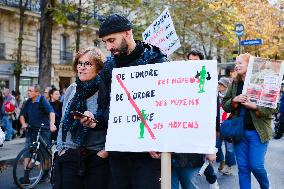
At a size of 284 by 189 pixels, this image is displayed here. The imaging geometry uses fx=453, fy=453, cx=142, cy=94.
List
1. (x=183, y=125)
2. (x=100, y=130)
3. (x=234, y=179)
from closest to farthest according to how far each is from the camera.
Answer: (x=183, y=125) < (x=100, y=130) < (x=234, y=179)

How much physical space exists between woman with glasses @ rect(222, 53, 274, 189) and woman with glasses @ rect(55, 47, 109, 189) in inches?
81.6

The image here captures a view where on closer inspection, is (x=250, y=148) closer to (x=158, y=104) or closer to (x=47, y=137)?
(x=158, y=104)

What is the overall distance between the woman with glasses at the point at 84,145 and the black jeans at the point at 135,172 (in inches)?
8.7

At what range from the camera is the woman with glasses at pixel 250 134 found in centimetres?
495

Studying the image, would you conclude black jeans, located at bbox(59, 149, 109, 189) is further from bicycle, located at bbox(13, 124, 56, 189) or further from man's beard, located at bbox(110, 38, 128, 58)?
bicycle, located at bbox(13, 124, 56, 189)

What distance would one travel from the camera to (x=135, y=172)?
318 centimetres

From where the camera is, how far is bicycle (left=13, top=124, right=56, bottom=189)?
7.19 meters

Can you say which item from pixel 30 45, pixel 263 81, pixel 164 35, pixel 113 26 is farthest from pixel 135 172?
pixel 30 45

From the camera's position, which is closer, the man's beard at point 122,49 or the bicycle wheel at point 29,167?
the man's beard at point 122,49

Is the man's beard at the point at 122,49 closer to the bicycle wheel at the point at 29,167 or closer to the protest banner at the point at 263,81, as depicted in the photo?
the protest banner at the point at 263,81

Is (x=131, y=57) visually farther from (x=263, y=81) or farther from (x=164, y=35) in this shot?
(x=164, y=35)

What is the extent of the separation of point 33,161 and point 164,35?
2.96 meters

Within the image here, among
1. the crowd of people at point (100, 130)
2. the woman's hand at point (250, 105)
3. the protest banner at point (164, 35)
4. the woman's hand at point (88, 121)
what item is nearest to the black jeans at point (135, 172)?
the crowd of people at point (100, 130)

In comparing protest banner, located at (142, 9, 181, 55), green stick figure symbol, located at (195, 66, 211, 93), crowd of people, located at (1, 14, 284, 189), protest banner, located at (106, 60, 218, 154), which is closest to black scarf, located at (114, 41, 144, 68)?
crowd of people, located at (1, 14, 284, 189)
